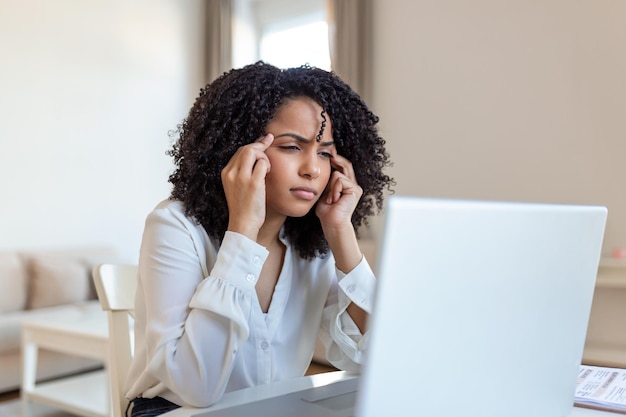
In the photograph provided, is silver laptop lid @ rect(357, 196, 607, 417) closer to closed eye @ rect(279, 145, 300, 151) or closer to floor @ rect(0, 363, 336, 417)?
closed eye @ rect(279, 145, 300, 151)

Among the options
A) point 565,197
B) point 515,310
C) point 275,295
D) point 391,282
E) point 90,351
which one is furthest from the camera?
point 565,197

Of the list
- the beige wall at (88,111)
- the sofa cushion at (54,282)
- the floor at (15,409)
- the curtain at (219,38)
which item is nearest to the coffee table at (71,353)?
the floor at (15,409)

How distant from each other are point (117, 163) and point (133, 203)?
0.32m

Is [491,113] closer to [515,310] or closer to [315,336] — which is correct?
[315,336]

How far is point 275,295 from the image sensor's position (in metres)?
1.18

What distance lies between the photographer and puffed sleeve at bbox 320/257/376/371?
113cm

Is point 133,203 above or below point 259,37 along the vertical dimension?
below

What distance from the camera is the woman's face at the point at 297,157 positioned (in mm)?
1109

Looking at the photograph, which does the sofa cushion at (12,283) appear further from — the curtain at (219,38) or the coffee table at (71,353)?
the curtain at (219,38)

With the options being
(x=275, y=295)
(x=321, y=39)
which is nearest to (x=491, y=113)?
(x=321, y=39)

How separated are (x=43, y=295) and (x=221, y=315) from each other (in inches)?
122

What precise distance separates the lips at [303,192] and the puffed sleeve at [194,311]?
166mm

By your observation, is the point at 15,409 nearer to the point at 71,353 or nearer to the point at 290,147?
the point at 71,353

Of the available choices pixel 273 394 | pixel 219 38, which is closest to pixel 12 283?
pixel 219 38
